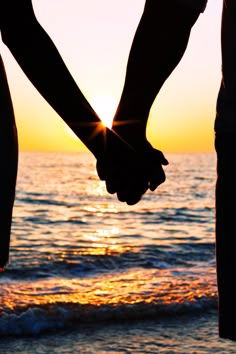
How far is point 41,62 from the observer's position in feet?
4.33

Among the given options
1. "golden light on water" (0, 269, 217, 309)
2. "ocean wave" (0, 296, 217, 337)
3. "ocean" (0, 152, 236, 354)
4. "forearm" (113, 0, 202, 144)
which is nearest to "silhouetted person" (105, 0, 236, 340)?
"forearm" (113, 0, 202, 144)

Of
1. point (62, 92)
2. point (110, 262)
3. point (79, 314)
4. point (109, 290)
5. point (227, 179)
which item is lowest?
point (110, 262)

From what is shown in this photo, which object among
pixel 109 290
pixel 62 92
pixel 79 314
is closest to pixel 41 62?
pixel 62 92

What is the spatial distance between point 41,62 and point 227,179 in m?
0.68

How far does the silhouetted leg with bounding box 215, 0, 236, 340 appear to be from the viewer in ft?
5.40

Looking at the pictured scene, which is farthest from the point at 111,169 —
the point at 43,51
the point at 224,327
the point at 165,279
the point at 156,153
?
the point at 165,279

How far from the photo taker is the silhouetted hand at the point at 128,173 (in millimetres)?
1389

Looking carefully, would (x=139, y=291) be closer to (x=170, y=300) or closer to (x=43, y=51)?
(x=170, y=300)

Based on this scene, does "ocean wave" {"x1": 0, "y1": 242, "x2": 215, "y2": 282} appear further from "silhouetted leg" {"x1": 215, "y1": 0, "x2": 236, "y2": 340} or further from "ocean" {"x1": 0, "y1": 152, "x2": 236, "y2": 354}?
"silhouetted leg" {"x1": 215, "y1": 0, "x2": 236, "y2": 340}

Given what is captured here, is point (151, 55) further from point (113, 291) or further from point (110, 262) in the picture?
point (110, 262)

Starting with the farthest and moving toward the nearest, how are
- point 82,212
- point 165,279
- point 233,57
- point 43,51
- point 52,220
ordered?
point 82,212 → point 52,220 → point 165,279 → point 233,57 → point 43,51

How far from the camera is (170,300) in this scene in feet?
20.4

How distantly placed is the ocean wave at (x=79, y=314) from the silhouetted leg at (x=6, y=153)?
3756 millimetres

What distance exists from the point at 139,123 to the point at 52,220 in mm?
15194
